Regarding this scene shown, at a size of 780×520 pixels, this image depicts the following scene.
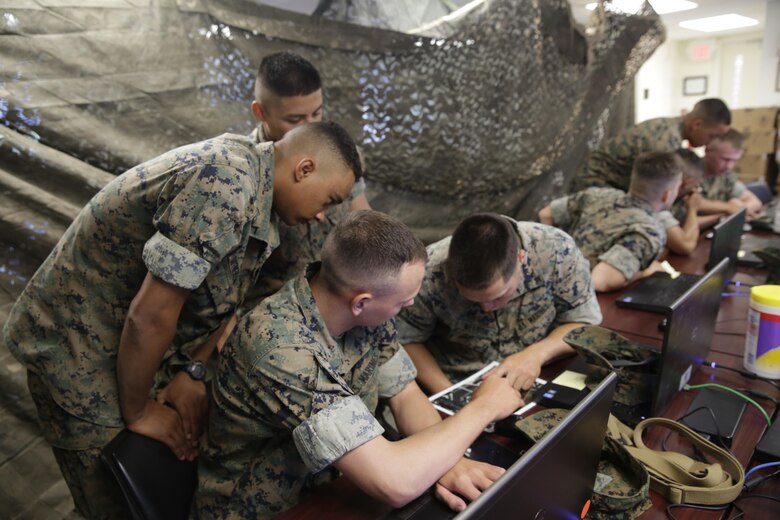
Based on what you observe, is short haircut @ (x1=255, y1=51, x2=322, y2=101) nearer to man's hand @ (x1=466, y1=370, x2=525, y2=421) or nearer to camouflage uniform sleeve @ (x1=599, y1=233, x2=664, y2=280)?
man's hand @ (x1=466, y1=370, x2=525, y2=421)

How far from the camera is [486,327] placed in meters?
1.62

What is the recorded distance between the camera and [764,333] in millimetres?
1278

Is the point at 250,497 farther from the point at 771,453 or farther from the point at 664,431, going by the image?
the point at 771,453

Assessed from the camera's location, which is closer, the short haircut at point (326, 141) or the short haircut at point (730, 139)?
the short haircut at point (326, 141)

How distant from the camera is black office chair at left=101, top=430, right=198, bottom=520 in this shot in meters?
1.01

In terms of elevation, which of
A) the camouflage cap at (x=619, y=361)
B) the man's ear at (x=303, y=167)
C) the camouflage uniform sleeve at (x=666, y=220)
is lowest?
the camouflage cap at (x=619, y=361)

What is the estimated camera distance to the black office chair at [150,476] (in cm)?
101

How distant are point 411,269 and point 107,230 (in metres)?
0.65

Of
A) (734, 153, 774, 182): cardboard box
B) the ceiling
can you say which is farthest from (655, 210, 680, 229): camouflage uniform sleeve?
(734, 153, 774, 182): cardboard box

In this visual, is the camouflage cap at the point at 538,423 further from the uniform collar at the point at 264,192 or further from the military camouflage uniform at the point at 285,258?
the military camouflage uniform at the point at 285,258

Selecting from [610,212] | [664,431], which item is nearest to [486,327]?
[664,431]

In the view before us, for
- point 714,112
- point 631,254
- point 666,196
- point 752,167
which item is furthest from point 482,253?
point 752,167

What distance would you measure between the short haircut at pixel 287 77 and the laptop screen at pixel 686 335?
114 cm

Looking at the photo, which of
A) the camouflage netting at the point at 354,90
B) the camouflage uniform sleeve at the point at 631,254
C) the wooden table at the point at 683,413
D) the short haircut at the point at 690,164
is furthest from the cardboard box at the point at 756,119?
the wooden table at the point at 683,413
